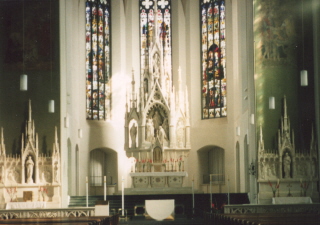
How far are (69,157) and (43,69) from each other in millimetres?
4648

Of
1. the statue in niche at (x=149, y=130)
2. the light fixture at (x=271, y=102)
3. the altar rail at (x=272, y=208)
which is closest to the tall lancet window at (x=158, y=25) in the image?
the statue in niche at (x=149, y=130)

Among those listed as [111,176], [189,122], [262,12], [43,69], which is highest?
[262,12]

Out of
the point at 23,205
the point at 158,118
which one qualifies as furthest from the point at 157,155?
the point at 23,205

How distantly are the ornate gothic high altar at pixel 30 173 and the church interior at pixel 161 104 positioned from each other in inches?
1.7

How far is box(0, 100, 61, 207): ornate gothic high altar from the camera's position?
74.5ft

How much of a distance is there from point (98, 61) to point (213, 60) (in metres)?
5.69

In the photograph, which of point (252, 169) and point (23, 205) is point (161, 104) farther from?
point (23, 205)

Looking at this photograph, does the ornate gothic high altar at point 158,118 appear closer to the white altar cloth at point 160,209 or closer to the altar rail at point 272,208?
the altar rail at point 272,208

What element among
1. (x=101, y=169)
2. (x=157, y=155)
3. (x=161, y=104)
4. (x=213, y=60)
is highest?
(x=213, y=60)

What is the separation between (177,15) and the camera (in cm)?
3189

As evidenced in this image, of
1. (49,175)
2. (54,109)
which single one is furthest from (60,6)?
(49,175)

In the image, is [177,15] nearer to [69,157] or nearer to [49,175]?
[69,157]

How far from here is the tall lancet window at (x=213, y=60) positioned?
3003 cm

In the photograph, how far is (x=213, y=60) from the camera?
30484 millimetres
